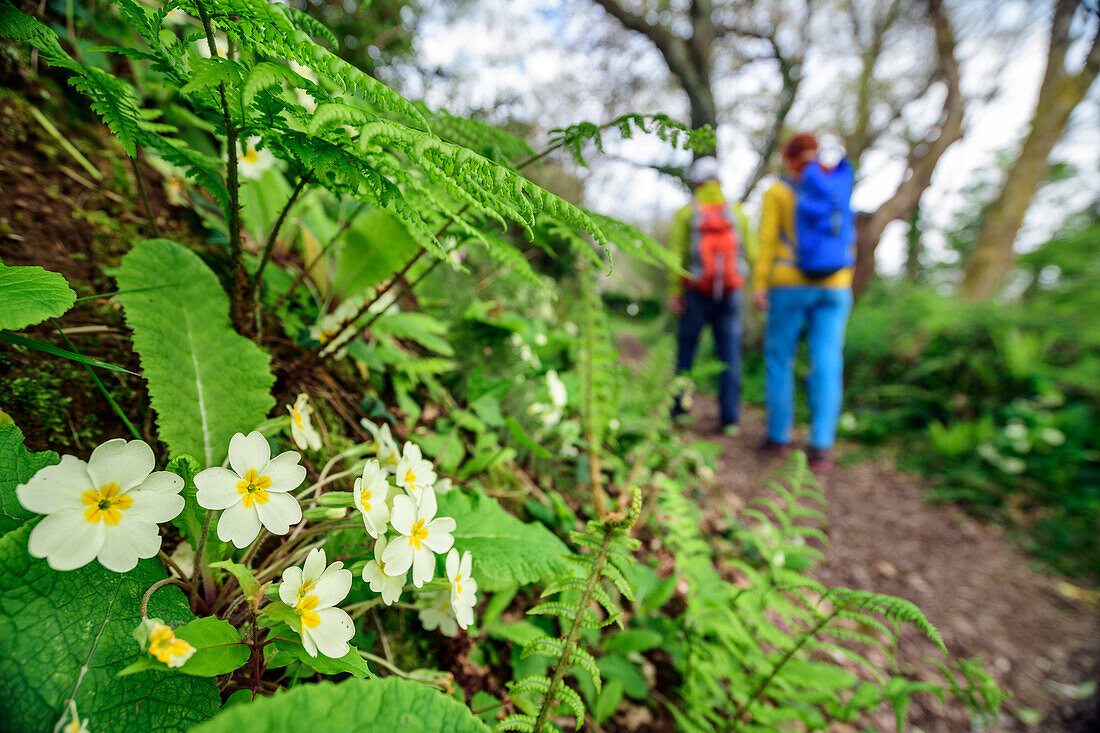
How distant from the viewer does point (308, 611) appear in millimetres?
678

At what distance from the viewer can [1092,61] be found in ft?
24.4

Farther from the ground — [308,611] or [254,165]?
[254,165]

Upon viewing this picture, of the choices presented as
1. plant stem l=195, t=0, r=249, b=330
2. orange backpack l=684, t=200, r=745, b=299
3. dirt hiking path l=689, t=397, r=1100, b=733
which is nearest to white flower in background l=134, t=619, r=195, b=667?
plant stem l=195, t=0, r=249, b=330

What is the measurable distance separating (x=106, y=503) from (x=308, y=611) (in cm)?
29

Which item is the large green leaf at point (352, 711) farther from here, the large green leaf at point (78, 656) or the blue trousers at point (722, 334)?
the blue trousers at point (722, 334)

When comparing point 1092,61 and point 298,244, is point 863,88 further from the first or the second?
point 298,244

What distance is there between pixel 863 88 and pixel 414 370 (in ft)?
52.9

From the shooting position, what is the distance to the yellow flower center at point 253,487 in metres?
0.70

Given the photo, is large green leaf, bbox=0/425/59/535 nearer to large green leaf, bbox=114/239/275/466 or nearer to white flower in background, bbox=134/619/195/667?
large green leaf, bbox=114/239/275/466

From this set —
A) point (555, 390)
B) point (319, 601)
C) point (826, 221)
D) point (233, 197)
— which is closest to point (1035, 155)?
point (826, 221)

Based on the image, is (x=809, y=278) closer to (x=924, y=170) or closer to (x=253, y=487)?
(x=253, y=487)

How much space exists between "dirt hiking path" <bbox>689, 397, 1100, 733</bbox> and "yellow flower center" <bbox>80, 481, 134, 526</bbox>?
2.81 meters

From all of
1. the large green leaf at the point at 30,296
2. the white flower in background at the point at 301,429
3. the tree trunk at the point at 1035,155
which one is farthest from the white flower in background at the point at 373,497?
the tree trunk at the point at 1035,155

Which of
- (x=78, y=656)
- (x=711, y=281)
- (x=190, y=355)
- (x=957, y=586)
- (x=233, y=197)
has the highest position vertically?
(x=711, y=281)
